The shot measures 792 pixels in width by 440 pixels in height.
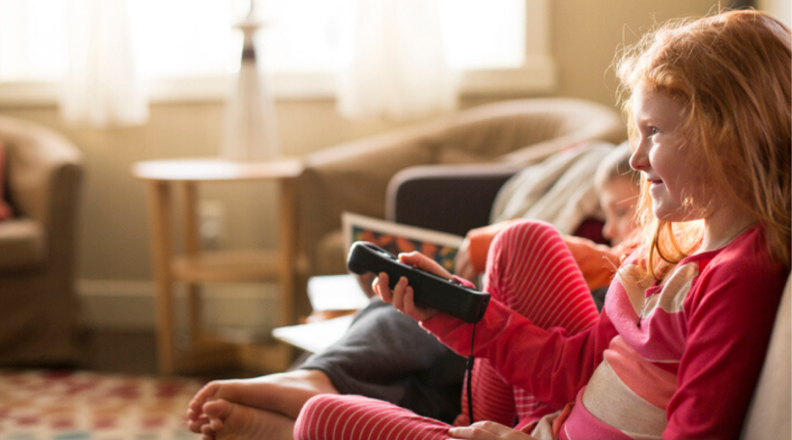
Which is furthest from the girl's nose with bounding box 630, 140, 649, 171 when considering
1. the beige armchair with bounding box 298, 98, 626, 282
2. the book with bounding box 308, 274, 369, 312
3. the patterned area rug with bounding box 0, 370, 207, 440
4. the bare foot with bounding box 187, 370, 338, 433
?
the patterned area rug with bounding box 0, 370, 207, 440

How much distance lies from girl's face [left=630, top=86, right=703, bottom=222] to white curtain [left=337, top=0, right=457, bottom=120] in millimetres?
1679

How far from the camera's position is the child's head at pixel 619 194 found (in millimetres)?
1138

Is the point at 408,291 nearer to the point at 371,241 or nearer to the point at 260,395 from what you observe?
the point at 260,395

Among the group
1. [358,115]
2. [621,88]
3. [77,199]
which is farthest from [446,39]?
[621,88]

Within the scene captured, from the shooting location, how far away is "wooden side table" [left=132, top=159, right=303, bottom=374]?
2.09 meters

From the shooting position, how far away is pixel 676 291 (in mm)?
646

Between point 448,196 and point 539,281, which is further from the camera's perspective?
point 448,196

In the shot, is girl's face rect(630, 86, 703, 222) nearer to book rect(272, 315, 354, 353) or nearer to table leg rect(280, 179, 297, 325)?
book rect(272, 315, 354, 353)

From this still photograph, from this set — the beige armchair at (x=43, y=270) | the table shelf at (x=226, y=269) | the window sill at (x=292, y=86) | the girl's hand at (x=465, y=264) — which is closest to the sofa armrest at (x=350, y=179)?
the table shelf at (x=226, y=269)

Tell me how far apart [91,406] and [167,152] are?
3.51 feet

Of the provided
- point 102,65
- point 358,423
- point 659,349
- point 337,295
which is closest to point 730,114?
point 659,349

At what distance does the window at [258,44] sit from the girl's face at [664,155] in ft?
5.80

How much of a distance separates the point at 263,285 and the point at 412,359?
1.69 m

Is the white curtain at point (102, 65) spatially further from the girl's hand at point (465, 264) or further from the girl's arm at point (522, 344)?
the girl's arm at point (522, 344)
